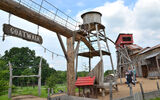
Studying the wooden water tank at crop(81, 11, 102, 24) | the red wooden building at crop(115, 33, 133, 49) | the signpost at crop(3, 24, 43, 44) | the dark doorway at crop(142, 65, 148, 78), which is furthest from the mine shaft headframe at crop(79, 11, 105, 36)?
the dark doorway at crop(142, 65, 148, 78)

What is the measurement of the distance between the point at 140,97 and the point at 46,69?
49286 millimetres

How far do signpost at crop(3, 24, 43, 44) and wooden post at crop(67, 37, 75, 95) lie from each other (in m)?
2.50

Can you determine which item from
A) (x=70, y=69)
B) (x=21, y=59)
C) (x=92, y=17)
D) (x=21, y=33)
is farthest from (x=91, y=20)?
(x=21, y=59)

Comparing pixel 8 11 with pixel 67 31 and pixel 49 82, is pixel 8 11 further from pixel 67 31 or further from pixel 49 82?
pixel 49 82

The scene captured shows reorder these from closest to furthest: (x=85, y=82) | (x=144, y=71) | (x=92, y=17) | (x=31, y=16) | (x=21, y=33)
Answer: (x=21, y=33) < (x=31, y=16) < (x=85, y=82) < (x=92, y=17) < (x=144, y=71)

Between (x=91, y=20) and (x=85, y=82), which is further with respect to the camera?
(x=91, y=20)

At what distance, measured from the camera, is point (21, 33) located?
557 centimetres

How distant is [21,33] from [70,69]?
392 cm

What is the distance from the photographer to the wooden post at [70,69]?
8.16m

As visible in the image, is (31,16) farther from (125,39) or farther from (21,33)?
(125,39)

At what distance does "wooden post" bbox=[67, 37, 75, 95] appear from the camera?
8156 mm

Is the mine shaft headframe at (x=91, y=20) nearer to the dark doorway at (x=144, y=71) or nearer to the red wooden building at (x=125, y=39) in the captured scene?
the red wooden building at (x=125, y=39)

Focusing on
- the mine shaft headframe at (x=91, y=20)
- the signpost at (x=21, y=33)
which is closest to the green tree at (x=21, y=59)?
the mine shaft headframe at (x=91, y=20)

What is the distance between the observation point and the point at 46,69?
5288 centimetres
